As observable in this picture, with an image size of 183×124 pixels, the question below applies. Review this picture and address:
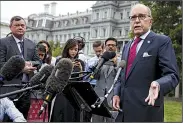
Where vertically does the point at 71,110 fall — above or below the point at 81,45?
below

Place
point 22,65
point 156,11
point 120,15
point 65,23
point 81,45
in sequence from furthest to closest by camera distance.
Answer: point 65,23, point 120,15, point 156,11, point 81,45, point 22,65

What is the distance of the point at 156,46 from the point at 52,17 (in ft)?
251

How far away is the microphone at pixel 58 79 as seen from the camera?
229 cm

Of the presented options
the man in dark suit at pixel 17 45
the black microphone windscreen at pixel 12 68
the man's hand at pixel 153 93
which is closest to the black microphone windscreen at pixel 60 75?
the black microphone windscreen at pixel 12 68

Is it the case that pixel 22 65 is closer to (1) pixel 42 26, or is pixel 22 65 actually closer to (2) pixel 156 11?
(2) pixel 156 11

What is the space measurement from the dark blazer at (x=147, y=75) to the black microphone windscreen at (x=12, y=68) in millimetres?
1015

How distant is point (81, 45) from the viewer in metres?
5.37

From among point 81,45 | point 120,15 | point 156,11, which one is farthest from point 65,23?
point 81,45

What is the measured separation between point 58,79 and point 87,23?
72.5m

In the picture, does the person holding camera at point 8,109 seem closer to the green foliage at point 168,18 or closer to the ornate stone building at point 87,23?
the green foliage at point 168,18

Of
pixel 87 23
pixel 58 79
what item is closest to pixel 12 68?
pixel 58 79

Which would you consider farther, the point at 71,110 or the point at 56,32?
the point at 56,32

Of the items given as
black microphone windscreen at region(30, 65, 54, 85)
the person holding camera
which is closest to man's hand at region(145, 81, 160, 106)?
black microphone windscreen at region(30, 65, 54, 85)

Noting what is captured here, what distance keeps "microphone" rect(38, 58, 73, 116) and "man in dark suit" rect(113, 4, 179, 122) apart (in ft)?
2.39
